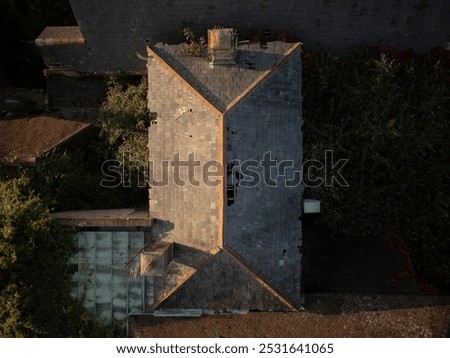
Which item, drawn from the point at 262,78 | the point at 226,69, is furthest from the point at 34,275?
the point at 262,78

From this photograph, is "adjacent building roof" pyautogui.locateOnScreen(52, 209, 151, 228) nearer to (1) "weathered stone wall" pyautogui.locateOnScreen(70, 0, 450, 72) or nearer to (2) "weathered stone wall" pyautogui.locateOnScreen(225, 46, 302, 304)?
(2) "weathered stone wall" pyautogui.locateOnScreen(225, 46, 302, 304)

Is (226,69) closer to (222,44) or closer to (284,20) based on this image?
(222,44)

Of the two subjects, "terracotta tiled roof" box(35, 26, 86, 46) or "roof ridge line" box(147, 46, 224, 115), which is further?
"terracotta tiled roof" box(35, 26, 86, 46)

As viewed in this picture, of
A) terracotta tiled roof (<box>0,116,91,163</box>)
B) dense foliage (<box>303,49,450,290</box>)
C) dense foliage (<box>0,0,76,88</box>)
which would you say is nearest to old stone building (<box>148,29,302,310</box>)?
dense foliage (<box>303,49,450,290</box>)

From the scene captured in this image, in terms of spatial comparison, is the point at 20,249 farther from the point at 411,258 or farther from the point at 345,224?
the point at 411,258

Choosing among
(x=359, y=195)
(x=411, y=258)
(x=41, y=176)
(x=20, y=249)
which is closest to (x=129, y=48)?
(x=41, y=176)

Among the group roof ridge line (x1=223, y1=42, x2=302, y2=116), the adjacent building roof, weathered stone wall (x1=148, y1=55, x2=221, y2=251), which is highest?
roof ridge line (x1=223, y1=42, x2=302, y2=116)
